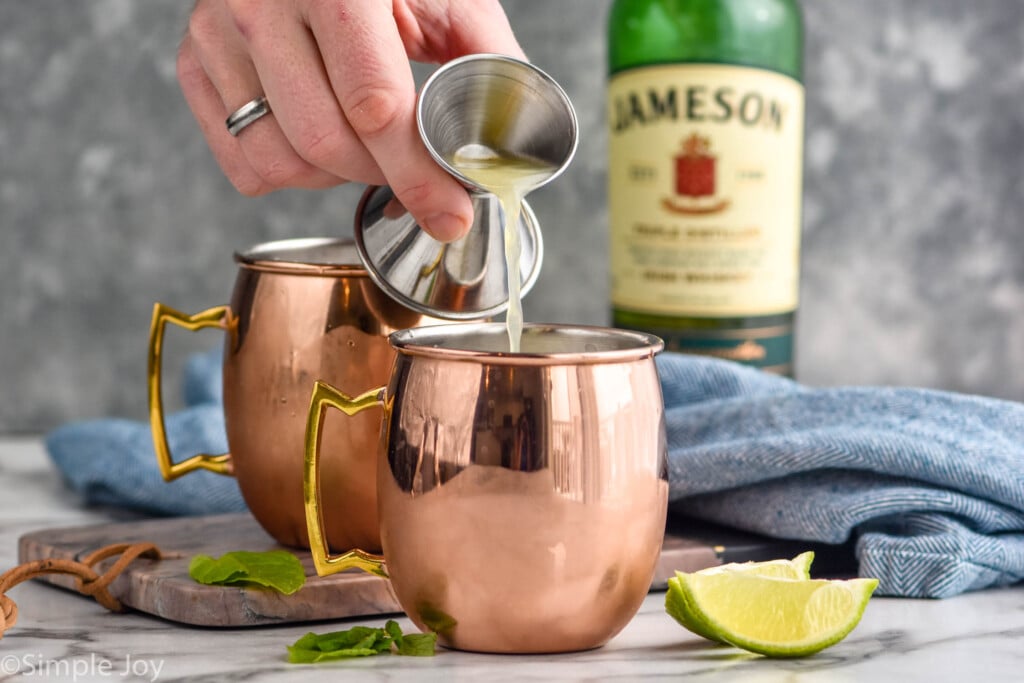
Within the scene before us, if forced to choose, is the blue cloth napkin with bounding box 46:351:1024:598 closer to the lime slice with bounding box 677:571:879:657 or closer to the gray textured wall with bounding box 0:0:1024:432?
the lime slice with bounding box 677:571:879:657

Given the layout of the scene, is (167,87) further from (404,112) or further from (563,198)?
(404,112)

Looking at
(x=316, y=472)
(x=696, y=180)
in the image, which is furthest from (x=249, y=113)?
(x=696, y=180)

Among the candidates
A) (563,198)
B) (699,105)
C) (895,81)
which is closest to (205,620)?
(699,105)

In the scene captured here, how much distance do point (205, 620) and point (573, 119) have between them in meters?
0.35

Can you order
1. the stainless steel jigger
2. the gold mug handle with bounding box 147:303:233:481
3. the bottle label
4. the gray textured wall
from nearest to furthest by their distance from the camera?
the stainless steel jigger, the gold mug handle with bounding box 147:303:233:481, the bottle label, the gray textured wall

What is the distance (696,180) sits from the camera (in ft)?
4.26

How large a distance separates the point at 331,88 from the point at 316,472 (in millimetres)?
210

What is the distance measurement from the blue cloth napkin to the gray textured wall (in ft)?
2.05

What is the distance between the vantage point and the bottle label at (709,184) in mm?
1295

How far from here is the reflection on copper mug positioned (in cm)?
79

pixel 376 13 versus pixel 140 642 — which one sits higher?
pixel 376 13

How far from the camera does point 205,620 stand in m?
0.75

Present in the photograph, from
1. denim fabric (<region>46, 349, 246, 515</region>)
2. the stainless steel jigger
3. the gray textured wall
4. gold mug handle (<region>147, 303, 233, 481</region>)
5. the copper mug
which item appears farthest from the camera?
the gray textured wall

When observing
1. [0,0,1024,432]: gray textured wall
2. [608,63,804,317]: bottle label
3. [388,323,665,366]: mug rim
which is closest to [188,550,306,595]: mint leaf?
[388,323,665,366]: mug rim
